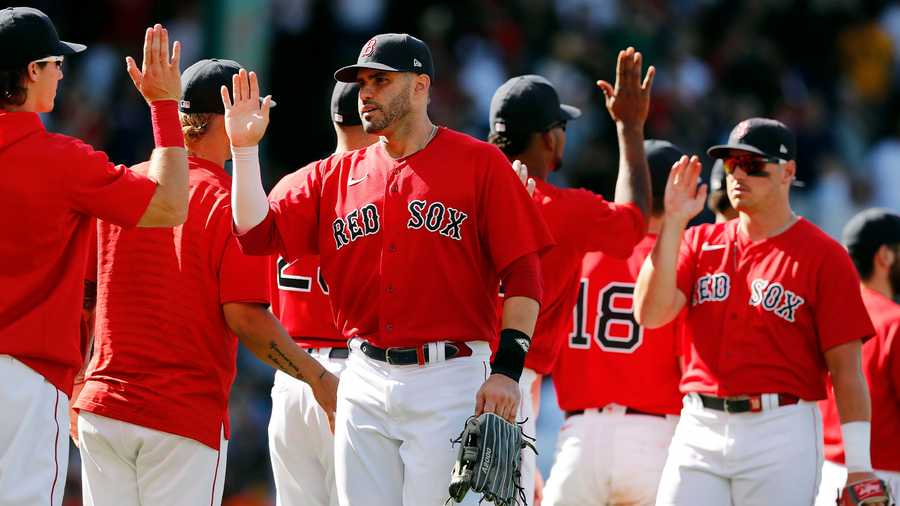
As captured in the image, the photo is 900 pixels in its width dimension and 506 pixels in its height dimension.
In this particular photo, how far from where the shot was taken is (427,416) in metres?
4.86

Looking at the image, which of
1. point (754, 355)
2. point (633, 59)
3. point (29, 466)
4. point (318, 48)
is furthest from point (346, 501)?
point (318, 48)

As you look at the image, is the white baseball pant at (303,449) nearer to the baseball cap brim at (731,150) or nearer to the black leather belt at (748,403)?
the black leather belt at (748,403)

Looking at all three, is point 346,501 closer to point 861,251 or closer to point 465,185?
point 465,185

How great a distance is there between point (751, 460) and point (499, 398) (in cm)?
158

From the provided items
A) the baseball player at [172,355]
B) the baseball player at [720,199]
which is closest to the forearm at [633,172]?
the baseball player at [720,199]

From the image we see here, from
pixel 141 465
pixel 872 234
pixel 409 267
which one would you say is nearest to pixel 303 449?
pixel 141 465

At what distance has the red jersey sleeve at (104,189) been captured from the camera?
465 cm

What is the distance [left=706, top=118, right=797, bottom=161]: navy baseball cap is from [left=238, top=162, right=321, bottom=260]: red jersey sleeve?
197 cm

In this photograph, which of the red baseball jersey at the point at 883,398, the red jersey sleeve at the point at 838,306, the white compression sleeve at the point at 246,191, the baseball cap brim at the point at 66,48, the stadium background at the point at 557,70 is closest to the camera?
the baseball cap brim at the point at 66,48

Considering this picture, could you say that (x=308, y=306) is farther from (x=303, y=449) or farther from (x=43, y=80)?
(x=43, y=80)

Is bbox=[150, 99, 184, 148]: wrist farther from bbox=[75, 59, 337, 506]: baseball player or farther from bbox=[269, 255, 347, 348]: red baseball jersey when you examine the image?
bbox=[269, 255, 347, 348]: red baseball jersey

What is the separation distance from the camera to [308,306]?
6254 millimetres

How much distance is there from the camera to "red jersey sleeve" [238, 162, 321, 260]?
5.18 meters

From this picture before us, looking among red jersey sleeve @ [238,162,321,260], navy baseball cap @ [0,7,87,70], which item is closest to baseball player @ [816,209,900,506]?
red jersey sleeve @ [238,162,321,260]
